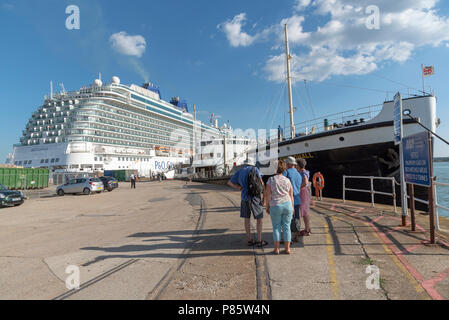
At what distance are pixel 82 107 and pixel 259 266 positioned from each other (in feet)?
173

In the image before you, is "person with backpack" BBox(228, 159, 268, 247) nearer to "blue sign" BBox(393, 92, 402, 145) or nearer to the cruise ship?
"blue sign" BBox(393, 92, 402, 145)

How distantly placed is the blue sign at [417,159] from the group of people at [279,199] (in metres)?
2.05

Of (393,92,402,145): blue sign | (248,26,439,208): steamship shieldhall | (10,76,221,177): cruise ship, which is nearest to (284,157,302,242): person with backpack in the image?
(393,92,402,145): blue sign

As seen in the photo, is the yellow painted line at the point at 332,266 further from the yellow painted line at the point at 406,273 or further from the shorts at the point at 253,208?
the shorts at the point at 253,208

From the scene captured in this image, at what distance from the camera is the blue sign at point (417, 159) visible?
14.0 feet

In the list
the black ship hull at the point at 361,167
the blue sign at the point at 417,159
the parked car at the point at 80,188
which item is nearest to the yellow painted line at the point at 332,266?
the blue sign at the point at 417,159

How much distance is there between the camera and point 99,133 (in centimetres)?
4512

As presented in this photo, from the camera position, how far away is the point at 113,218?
7.86 m

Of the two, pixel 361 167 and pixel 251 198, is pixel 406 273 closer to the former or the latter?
pixel 251 198

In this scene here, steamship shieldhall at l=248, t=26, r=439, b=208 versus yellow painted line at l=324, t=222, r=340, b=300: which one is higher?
steamship shieldhall at l=248, t=26, r=439, b=208

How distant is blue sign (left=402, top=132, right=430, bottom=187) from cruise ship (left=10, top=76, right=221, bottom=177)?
30167mm

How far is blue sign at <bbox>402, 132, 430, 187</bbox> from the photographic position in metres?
4.27

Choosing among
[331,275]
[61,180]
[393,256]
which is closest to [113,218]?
[331,275]

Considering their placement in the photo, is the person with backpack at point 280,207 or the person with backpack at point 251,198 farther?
the person with backpack at point 251,198
